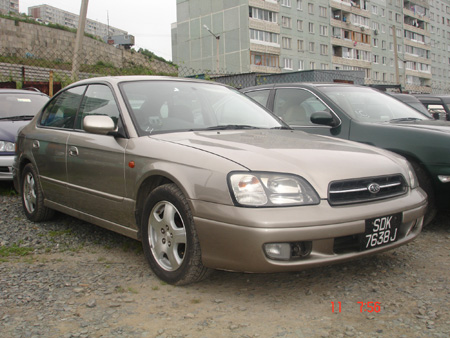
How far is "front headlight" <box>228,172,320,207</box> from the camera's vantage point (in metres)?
2.86

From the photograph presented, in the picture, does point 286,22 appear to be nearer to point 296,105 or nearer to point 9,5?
point 296,105

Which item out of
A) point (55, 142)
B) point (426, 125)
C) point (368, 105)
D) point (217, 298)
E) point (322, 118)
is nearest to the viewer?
point (217, 298)

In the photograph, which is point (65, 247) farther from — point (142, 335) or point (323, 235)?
point (323, 235)

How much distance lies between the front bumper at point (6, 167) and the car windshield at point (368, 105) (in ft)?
13.9

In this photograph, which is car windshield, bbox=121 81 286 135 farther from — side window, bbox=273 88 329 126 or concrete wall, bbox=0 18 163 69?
concrete wall, bbox=0 18 163 69

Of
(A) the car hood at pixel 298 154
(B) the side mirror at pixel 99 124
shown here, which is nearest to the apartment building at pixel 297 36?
(B) the side mirror at pixel 99 124

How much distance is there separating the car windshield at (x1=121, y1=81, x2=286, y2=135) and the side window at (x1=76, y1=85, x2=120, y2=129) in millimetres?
147

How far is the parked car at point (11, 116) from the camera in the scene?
6688 millimetres

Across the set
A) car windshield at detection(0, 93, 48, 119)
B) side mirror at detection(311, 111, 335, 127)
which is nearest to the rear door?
side mirror at detection(311, 111, 335, 127)

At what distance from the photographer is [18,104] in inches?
313

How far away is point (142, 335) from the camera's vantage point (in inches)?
101

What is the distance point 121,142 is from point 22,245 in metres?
1.44

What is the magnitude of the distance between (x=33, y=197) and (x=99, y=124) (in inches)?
76.6

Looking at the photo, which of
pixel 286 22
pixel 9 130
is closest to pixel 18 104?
pixel 9 130
